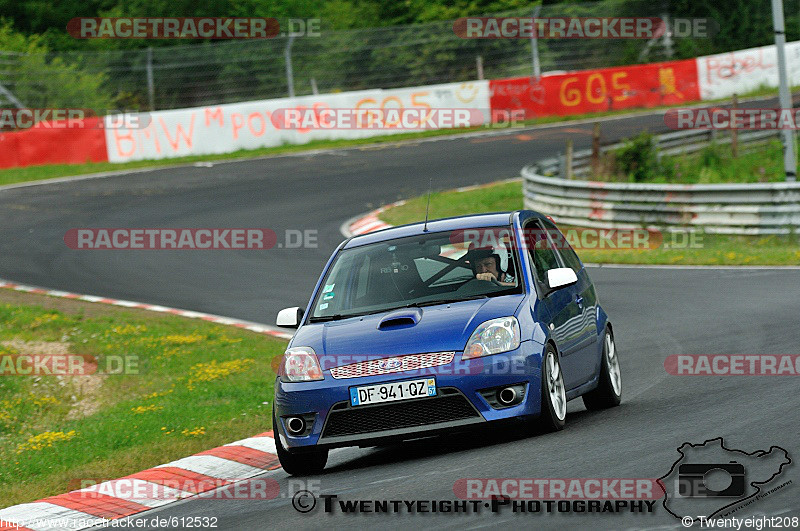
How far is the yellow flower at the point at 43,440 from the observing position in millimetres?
9711

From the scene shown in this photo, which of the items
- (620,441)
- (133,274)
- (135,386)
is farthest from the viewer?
(133,274)

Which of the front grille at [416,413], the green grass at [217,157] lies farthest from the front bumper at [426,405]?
the green grass at [217,157]

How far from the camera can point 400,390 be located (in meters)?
7.39

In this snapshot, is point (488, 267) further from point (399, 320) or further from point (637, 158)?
point (637, 158)

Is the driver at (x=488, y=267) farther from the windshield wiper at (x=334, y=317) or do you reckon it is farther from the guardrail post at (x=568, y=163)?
the guardrail post at (x=568, y=163)

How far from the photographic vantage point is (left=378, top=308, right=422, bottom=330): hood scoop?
7766mm

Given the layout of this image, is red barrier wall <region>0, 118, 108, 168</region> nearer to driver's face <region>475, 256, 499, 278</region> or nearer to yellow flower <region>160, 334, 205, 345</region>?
yellow flower <region>160, 334, 205, 345</region>

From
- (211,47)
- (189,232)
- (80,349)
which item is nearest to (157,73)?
(211,47)

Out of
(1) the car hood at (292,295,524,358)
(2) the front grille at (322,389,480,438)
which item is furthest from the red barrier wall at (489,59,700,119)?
(2) the front grille at (322,389,480,438)

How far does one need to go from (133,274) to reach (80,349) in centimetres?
578

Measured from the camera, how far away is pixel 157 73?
34938 millimetres

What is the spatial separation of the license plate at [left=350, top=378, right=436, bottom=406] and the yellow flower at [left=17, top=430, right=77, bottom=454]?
341 centimetres

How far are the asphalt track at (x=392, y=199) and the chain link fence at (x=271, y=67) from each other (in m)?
3.17

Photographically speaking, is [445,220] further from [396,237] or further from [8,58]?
[8,58]
